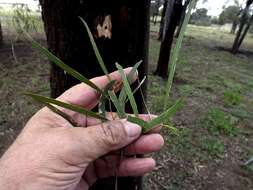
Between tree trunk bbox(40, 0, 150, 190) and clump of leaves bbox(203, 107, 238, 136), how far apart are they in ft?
8.17

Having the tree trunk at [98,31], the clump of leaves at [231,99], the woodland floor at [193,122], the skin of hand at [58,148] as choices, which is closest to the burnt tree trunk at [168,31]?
the woodland floor at [193,122]

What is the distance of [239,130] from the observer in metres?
3.61

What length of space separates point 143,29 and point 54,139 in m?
0.74

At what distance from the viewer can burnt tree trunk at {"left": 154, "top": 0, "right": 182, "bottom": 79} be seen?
16.5 feet

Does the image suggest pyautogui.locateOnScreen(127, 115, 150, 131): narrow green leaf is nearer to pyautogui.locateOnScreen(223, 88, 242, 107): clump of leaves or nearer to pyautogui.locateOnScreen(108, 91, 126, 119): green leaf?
pyautogui.locateOnScreen(108, 91, 126, 119): green leaf

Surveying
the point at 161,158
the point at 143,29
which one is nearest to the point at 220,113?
the point at 161,158

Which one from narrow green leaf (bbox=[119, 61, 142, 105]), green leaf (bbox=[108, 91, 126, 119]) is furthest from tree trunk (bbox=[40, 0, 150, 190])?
green leaf (bbox=[108, 91, 126, 119])

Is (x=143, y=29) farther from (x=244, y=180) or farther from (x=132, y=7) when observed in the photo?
(x=244, y=180)

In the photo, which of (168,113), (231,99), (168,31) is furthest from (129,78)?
(168,31)

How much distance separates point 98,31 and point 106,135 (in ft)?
2.02

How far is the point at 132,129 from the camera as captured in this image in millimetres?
831

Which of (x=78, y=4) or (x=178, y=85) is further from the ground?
(x=78, y=4)

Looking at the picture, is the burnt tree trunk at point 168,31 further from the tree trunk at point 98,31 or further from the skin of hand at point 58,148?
the skin of hand at point 58,148

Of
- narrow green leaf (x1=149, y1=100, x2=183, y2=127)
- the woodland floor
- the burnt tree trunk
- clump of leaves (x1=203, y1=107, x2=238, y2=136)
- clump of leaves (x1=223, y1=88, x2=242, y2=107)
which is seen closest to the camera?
narrow green leaf (x1=149, y1=100, x2=183, y2=127)
